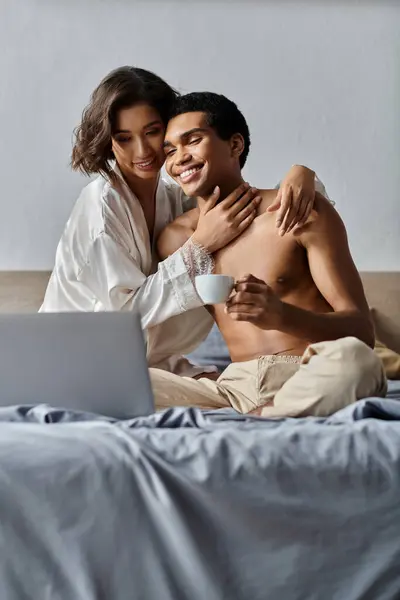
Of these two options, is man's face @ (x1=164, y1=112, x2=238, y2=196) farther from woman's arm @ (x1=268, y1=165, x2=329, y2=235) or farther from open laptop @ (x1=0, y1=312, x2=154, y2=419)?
open laptop @ (x1=0, y1=312, x2=154, y2=419)

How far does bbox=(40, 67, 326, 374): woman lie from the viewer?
222 cm

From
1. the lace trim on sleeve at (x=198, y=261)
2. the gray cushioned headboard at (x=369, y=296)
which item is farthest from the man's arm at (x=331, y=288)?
the gray cushioned headboard at (x=369, y=296)

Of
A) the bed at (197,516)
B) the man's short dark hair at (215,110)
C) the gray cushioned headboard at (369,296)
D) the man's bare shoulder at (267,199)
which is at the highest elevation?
the man's short dark hair at (215,110)

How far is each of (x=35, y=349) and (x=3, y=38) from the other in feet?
6.22

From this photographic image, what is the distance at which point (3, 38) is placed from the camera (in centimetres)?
292

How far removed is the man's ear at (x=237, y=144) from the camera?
2.34 meters

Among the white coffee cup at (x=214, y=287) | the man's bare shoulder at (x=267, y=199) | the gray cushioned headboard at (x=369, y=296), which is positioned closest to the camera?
the white coffee cup at (x=214, y=287)

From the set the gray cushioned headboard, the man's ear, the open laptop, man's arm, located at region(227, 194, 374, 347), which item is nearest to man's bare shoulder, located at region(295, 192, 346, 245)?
man's arm, located at region(227, 194, 374, 347)

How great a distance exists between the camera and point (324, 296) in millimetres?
1962

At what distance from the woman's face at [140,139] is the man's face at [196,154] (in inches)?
5.7

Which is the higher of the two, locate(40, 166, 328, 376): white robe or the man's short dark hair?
the man's short dark hair

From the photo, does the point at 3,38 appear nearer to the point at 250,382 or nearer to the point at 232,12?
the point at 232,12

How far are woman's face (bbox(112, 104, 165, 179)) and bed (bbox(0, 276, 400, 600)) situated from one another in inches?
55.5

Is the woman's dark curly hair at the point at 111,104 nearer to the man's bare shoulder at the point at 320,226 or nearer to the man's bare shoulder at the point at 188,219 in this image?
the man's bare shoulder at the point at 188,219
